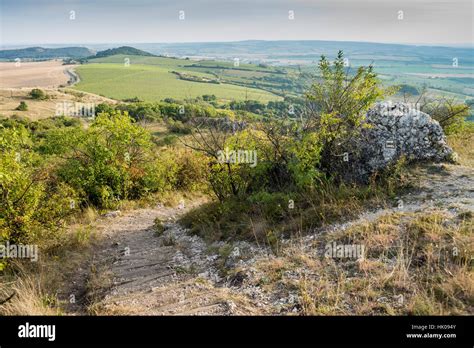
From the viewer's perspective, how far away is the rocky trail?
582 centimetres

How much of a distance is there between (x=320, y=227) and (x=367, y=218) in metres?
1.02

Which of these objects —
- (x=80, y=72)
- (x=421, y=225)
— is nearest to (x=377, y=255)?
(x=421, y=225)

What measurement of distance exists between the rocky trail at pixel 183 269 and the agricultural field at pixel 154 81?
7060cm

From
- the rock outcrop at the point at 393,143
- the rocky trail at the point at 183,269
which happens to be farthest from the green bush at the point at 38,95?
the rock outcrop at the point at 393,143

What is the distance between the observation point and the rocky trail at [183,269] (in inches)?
229

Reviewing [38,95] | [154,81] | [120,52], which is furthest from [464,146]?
[120,52]

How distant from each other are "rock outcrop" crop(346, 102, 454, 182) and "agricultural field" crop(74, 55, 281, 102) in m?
69.4

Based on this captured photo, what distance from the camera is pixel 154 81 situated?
116m

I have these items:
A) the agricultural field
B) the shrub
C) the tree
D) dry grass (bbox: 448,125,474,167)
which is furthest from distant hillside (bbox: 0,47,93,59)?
dry grass (bbox: 448,125,474,167)

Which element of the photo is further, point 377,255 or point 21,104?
point 21,104

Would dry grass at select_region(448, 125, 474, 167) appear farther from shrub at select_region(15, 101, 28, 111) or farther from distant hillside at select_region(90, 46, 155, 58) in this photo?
distant hillside at select_region(90, 46, 155, 58)

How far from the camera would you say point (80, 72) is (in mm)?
127250

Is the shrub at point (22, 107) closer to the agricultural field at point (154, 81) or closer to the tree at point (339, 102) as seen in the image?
the agricultural field at point (154, 81)
